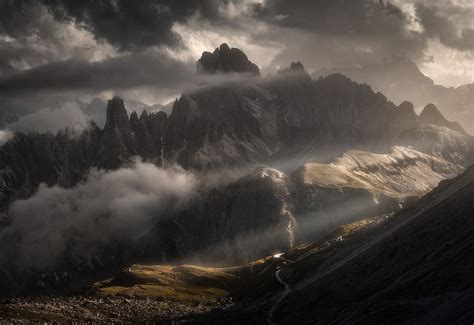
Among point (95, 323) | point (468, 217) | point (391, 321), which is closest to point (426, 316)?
point (391, 321)

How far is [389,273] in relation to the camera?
171 metres

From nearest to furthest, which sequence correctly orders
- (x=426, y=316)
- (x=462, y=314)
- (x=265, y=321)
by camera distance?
1. (x=462, y=314)
2. (x=426, y=316)
3. (x=265, y=321)

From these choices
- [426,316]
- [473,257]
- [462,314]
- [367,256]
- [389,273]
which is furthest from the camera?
[367,256]

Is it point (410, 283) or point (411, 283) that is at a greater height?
point (411, 283)

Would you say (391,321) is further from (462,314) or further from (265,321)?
(265,321)

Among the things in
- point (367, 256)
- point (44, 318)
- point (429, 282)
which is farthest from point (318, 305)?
point (44, 318)

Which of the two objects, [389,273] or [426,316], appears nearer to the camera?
[426,316]

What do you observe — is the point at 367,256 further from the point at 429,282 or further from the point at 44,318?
the point at 44,318

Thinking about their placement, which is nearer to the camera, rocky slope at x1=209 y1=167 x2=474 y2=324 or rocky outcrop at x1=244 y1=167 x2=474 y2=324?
rocky outcrop at x1=244 y1=167 x2=474 y2=324

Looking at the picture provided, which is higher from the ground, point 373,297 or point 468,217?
point 468,217

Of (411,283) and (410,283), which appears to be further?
(410,283)

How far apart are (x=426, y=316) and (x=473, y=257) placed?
27957mm

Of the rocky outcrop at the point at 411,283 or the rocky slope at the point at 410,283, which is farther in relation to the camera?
the rocky slope at the point at 410,283

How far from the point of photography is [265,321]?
610 feet
